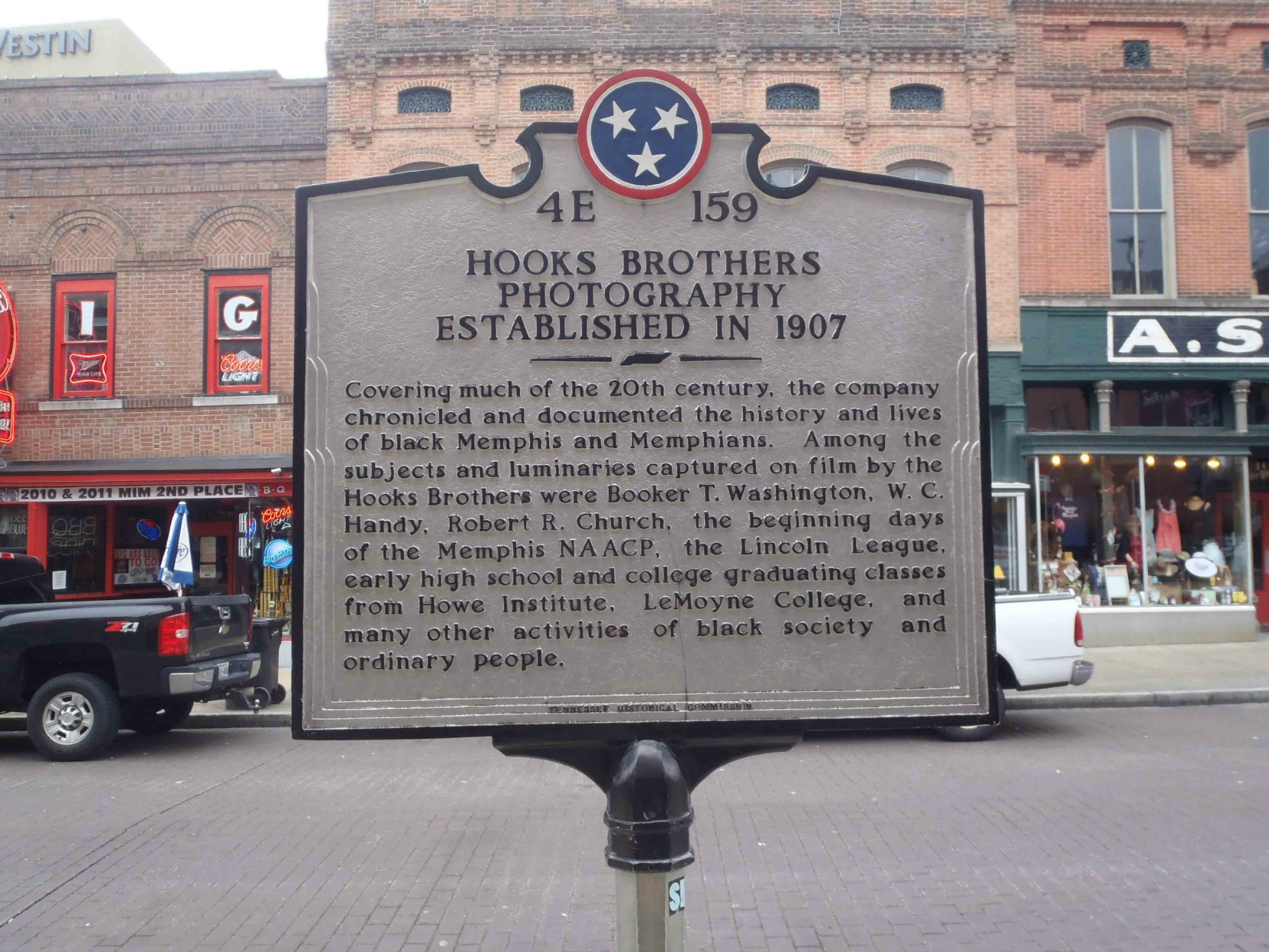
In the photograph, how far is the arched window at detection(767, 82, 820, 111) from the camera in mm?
17641

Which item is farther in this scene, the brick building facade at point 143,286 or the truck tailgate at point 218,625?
the brick building facade at point 143,286

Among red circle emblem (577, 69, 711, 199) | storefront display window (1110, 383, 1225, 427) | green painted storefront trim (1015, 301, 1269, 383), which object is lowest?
red circle emblem (577, 69, 711, 199)

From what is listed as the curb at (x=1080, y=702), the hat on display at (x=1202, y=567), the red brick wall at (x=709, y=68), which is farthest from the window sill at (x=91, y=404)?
the hat on display at (x=1202, y=567)

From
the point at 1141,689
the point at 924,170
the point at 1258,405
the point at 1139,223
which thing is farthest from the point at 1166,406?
the point at 1141,689

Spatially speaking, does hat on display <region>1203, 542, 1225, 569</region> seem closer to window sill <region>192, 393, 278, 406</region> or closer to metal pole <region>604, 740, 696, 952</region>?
window sill <region>192, 393, 278, 406</region>

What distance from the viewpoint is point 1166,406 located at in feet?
57.1

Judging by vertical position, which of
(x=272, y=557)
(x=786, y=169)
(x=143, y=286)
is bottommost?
(x=272, y=557)

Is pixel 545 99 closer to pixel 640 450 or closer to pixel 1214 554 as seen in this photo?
pixel 1214 554

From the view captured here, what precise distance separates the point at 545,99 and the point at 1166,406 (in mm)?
11273

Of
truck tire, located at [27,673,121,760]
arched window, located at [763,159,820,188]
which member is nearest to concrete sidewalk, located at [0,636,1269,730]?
truck tire, located at [27,673,121,760]

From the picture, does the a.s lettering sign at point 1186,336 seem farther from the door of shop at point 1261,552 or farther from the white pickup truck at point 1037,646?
the white pickup truck at point 1037,646

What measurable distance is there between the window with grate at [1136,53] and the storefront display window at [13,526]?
760 inches

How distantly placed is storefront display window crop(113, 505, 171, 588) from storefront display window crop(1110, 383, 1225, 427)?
15684 mm

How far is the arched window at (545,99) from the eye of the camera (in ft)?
57.7
